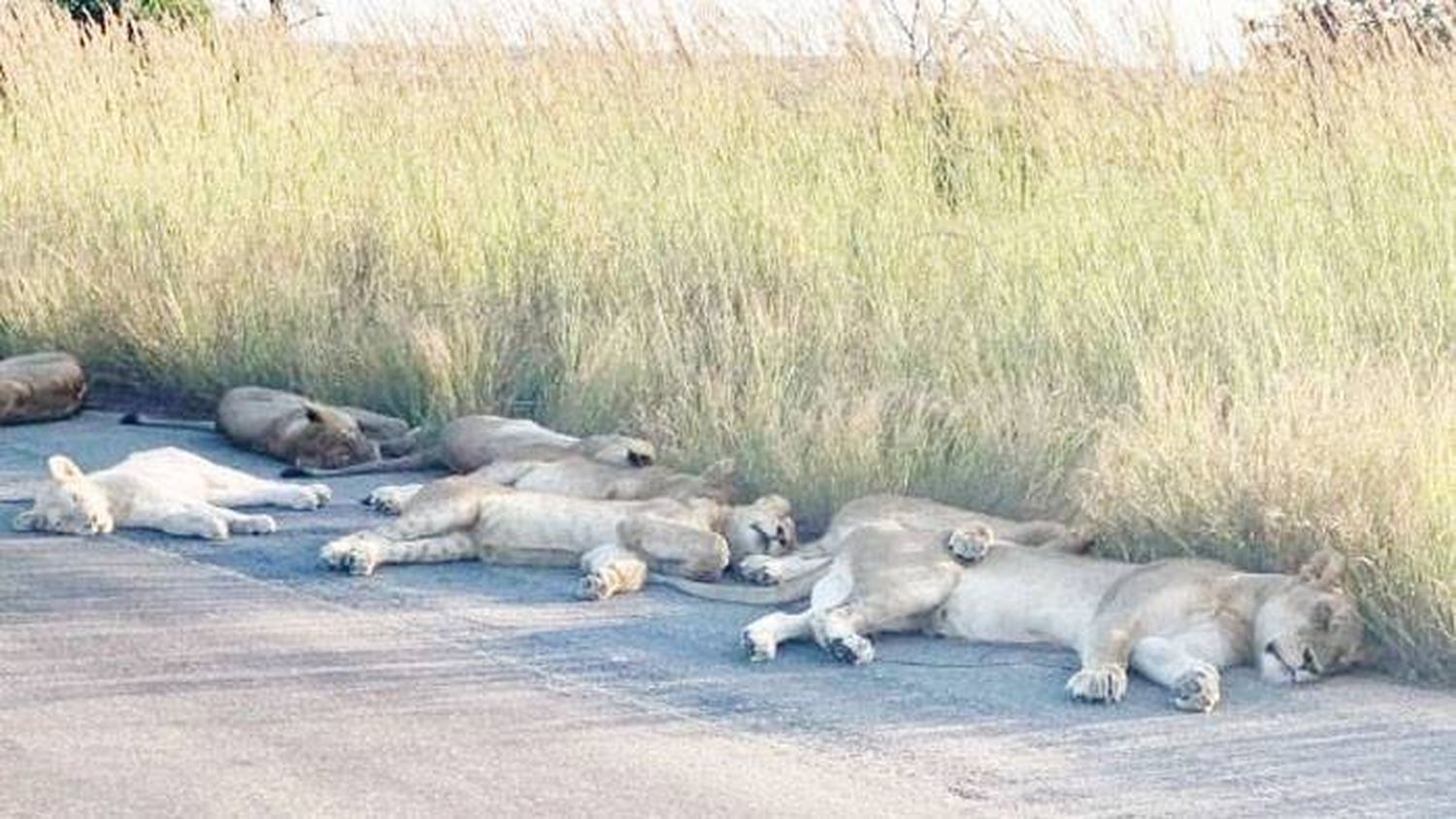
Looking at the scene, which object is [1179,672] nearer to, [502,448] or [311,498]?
[502,448]

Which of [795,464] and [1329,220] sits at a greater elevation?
[1329,220]

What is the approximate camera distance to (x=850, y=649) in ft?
26.4

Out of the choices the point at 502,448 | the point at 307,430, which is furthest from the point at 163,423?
the point at 502,448

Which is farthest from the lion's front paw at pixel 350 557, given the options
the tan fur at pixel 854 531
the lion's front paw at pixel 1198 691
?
the lion's front paw at pixel 1198 691

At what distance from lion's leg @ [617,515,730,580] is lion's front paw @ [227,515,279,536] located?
1430 mm

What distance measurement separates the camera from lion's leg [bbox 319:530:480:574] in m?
9.31

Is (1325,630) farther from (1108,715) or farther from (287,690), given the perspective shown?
(287,690)

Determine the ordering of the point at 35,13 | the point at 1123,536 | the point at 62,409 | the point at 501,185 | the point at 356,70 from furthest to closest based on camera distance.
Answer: the point at 35,13
the point at 356,70
the point at 501,185
the point at 62,409
the point at 1123,536

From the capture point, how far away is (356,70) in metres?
16.2

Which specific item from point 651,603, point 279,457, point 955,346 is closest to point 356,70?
point 279,457

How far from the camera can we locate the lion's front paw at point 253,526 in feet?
32.9

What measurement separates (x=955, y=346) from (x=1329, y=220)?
1468 millimetres

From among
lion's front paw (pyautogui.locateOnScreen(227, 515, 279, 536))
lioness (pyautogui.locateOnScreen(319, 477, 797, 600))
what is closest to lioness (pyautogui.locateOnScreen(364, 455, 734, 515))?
lioness (pyautogui.locateOnScreen(319, 477, 797, 600))

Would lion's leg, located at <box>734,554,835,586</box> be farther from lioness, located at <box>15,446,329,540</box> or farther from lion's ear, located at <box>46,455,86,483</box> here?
lion's ear, located at <box>46,455,86,483</box>
